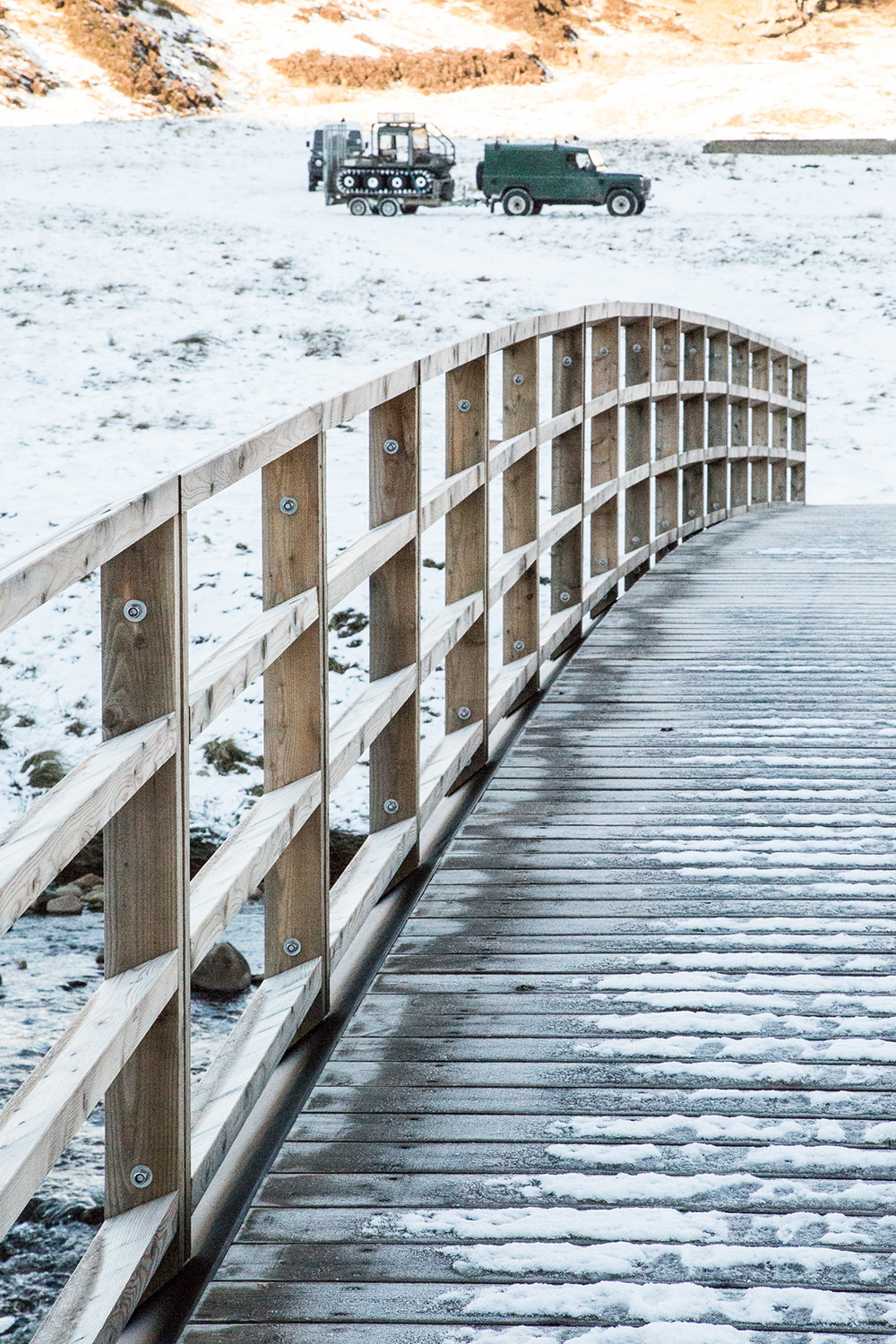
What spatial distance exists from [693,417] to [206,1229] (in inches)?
295

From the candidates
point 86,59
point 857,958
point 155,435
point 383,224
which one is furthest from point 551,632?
point 86,59

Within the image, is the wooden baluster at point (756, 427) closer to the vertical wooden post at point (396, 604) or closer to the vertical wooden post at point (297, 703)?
the vertical wooden post at point (396, 604)

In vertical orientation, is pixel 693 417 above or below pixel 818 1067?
above

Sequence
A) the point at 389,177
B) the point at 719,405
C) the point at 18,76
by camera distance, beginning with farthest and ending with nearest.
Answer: the point at 18,76
the point at 389,177
the point at 719,405

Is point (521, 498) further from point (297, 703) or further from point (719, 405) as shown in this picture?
point (719, 405)

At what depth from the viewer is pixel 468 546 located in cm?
455

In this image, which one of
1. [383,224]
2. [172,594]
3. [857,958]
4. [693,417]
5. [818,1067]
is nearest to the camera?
[172,594]

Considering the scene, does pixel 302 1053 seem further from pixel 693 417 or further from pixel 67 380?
pixel 67 380

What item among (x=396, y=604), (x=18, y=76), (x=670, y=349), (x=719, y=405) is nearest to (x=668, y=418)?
(x=670, y=349)

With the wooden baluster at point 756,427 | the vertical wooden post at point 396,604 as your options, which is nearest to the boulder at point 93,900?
the vertical wooden post at point 396,604

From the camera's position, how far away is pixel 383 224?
27234mm

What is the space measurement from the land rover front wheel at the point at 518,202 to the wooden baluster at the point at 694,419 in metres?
20.3

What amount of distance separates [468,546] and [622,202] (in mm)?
25047

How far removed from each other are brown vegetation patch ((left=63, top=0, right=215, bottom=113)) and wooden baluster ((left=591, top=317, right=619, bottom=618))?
54144mm
